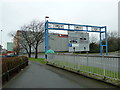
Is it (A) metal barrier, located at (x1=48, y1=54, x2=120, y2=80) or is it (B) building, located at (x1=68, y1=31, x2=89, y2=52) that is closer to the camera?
(A) metal barrier, located at (x1=48, y1=54, x2=120, y2=80)

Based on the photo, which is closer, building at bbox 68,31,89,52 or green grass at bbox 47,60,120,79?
green grass at bbox 47,60,120,79

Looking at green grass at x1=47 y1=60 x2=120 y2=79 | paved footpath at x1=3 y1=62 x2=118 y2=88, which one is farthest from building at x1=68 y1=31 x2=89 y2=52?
paved footpath at x1=3 y1=62 x2=118 y2=88

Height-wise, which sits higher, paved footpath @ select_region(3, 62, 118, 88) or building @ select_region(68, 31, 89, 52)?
building @ select_region(68, 31, 89, 52)

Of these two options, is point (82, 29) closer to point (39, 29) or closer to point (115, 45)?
point (39, 29)

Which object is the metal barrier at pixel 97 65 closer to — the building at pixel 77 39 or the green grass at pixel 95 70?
the green grass at pixel 95 70

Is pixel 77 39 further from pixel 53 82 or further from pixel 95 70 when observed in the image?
pixel 53 82

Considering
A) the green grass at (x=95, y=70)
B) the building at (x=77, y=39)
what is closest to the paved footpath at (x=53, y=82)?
the green grass at (x=95, y=70)

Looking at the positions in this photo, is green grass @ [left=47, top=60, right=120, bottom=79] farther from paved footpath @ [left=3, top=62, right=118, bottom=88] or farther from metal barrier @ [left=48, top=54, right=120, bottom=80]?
paved footpath @ [left=3, top=62, right=118, bottom=88]

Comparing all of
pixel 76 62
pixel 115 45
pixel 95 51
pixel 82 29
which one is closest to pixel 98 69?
pixel 76 62

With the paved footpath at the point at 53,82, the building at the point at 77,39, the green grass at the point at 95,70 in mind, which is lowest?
the paved footpath at the point at 53,82

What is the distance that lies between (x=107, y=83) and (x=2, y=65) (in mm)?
5333

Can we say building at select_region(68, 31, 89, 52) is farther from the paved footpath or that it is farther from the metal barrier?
the paved footpath

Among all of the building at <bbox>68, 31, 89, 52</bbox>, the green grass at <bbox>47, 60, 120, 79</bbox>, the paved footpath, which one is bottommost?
the paved footpath

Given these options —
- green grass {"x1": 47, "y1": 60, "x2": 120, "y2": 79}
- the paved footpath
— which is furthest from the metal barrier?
the paved footpath
